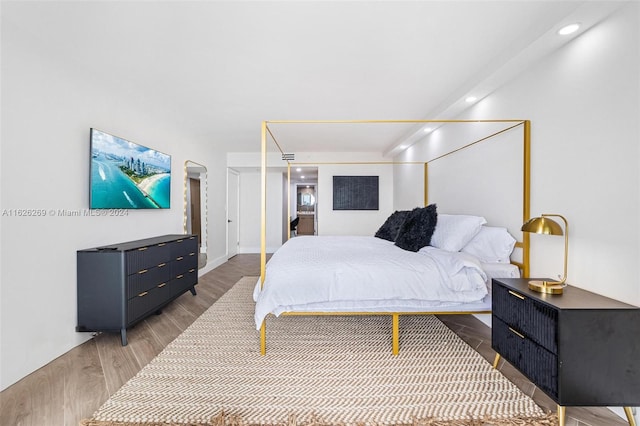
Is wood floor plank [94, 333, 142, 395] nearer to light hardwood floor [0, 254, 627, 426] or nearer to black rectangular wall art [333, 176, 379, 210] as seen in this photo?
light hardwood floor [0, 254, 627, 426]

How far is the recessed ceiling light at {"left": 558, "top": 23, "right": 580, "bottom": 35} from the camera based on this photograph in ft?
5.64

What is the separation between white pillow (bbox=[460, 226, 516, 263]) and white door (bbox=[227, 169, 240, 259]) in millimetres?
5170

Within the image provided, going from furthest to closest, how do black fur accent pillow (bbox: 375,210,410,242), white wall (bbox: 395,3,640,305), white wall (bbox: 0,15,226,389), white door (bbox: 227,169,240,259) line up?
white door (bbox: 227,169,240,259) → black fur accent pillow (bbox: 375,210,410,242) → white wall (bbox: 0,15,226,389) → white wall (bbox: 395,3,640,305)

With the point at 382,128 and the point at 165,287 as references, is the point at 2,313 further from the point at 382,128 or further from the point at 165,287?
the point at 382,128

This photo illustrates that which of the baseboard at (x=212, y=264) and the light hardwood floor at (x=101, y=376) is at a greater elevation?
the baseboard at (x=212, y=264)

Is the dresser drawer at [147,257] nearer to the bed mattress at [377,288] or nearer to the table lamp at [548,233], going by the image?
the bed mattress at [377,288]

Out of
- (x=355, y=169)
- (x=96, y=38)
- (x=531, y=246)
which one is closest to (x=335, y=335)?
(x=531, y=246)

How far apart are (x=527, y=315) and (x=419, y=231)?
1372 mm

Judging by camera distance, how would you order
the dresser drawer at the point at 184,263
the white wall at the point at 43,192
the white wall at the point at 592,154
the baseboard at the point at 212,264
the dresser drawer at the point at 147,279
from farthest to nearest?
1. the baseboard at the point at 212,264
2. the dresser drawer at the point at 184,263
3. the dresser drawer at the point at 147,279
4. the white wall at the point at 43,192
5. the white wall at the point at 592,154

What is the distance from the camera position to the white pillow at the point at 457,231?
2.63 m

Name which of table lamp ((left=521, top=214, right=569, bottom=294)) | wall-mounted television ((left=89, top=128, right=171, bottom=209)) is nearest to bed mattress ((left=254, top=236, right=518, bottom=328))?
table lamp ((left=521, top=214, right=569, bottom=294))

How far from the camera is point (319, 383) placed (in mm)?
1884

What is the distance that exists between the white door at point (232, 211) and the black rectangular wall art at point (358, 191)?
8.19ft

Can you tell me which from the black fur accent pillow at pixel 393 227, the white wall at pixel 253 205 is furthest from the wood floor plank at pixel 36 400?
the white wall at pixel 253 205
